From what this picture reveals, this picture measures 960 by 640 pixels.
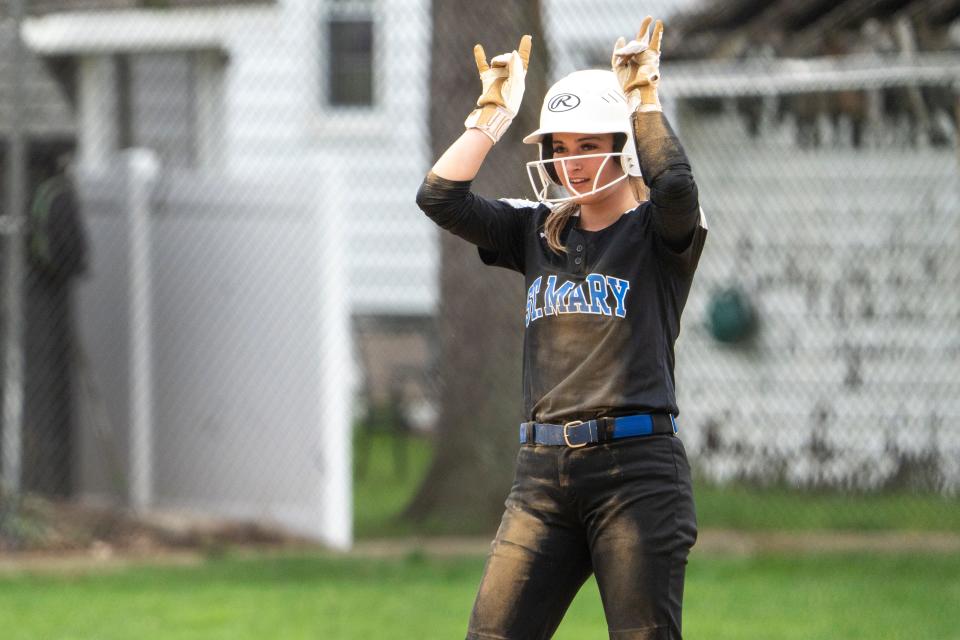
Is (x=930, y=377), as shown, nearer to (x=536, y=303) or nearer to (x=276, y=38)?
(x=276, y=38)

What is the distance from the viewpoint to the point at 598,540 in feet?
13.5

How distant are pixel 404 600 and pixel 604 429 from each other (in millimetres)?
3844

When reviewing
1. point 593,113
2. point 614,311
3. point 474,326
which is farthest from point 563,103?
point 474,326

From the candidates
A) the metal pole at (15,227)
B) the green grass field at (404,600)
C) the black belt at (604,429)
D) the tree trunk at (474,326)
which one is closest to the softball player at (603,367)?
the black belt at (604,429)

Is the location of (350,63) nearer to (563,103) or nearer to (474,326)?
(474,326)

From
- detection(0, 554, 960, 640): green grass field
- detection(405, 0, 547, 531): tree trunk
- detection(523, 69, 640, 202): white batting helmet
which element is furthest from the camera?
detection(405, 0, 547, 531): tree trunk

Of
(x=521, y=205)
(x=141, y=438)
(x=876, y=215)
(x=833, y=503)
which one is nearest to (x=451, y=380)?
(x=141, y=438)

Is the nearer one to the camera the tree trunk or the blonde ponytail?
the blonde ponytail

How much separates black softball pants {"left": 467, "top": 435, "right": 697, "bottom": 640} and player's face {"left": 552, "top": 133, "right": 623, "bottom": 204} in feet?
2.23

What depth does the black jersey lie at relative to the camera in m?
4.12

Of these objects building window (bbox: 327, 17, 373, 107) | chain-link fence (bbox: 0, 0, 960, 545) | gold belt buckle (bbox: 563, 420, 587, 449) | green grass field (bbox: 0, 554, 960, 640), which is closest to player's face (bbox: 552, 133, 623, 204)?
gold belt buckle (bbox: 563, 420, 587, 449)

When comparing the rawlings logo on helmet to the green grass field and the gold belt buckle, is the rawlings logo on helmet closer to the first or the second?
the gold belt buckle

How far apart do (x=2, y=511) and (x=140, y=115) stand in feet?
10.9

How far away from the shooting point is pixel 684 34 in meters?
10.3
